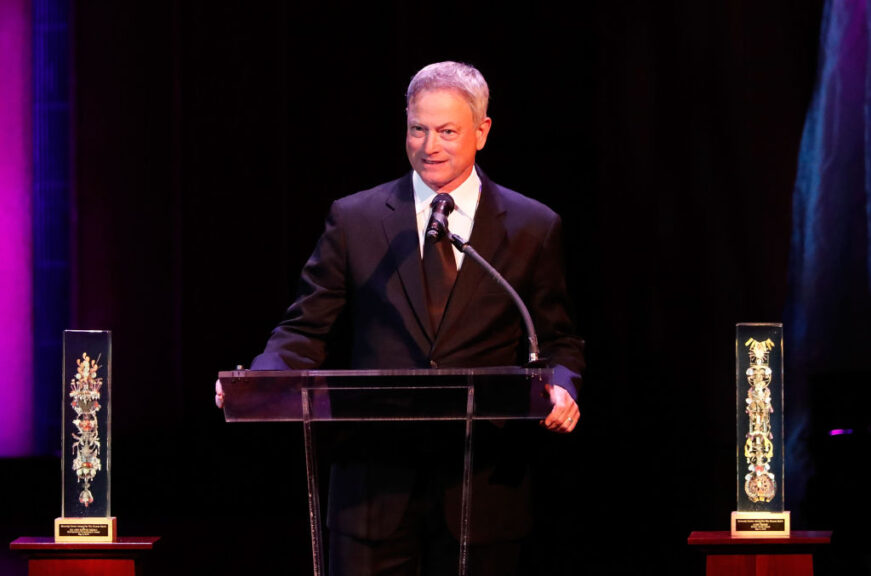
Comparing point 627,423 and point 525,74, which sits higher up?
point 525,74

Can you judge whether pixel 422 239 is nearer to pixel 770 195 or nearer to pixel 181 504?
pixel 770 195

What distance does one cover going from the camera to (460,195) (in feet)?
8.81

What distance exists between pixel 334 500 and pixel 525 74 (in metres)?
2.25

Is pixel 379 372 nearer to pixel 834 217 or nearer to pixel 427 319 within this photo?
pixel 427 319

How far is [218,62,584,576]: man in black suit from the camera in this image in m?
2.50

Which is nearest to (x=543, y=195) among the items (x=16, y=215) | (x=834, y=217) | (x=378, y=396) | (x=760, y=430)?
(x=834, y=217)

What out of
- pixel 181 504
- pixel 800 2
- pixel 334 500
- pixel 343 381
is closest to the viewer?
pixel 343 381

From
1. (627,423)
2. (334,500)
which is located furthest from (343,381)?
(627,423)

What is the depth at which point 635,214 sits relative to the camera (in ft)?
14.5

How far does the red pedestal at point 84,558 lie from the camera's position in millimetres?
3031

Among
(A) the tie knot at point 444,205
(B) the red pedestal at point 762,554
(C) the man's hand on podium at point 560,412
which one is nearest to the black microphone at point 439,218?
(A) the tie knot at point 444,205

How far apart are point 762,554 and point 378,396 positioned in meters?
1.31

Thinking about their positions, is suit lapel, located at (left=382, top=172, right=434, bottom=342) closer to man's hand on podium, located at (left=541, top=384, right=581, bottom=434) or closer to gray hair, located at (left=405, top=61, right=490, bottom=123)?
gray hair, located at (left=405, top=61, right=490, bottom=123)

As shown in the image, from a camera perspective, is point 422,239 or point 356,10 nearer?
point 422,239
